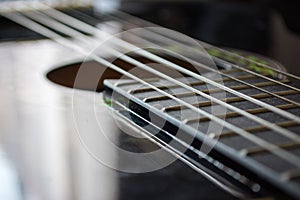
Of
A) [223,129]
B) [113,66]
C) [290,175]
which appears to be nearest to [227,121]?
[223,129]

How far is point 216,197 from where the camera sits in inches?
19.3

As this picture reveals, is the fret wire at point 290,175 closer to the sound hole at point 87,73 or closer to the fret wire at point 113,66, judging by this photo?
the fret wire at point 113,66

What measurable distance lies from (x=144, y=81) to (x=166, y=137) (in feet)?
0.48

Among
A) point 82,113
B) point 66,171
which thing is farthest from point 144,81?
point 66,171

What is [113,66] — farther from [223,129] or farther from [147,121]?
[223,129]

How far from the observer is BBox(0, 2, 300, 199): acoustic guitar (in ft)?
1.68

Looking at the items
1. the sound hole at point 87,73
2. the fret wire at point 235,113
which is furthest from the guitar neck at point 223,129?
the sound hole at point 87,73

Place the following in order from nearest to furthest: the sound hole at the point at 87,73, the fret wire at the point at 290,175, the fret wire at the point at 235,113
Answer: the fret wire at the point at 290,175
the fret wire at the point at 235,113
the sound hole at the point at 87,73

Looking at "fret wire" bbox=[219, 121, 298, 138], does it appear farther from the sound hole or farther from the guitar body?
the sound hole

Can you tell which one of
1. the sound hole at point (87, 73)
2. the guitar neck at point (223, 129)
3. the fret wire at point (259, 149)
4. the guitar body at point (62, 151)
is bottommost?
the sound hole at point (87, 73)

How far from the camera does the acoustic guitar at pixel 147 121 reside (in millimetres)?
511

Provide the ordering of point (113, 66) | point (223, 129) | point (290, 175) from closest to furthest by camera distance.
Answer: point (290, 175) < point (223, 129) < point (113, 66)

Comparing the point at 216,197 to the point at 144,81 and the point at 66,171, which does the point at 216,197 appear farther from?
the point at 144,81

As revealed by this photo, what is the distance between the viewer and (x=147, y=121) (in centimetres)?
66
